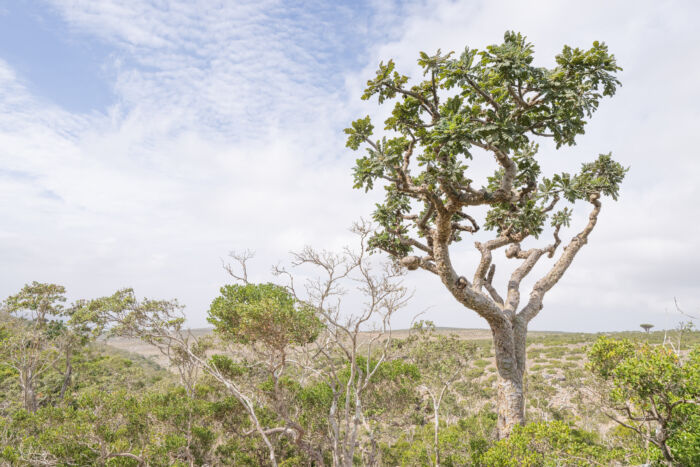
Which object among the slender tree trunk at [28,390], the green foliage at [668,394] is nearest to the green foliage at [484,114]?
the green foliage at [668,394]

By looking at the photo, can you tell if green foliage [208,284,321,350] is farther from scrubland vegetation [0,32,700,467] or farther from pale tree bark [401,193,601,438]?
pale tree bark [401,193,601,438]

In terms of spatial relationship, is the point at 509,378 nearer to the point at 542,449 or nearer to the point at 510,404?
the point at 510,404

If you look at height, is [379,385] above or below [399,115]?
below

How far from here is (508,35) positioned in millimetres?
6328

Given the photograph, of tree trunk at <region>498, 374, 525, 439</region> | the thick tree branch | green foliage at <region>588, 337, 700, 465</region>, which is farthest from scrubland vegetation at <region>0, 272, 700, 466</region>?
the thick tree branch

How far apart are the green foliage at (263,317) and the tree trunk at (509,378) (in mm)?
5762

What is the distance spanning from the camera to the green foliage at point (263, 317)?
11078 mm

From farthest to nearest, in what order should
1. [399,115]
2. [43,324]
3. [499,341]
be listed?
[43,324]
[499,341]
[399,115]

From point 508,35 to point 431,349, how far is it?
50.1ft

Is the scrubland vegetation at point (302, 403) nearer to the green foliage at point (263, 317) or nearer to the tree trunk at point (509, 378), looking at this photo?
the green foliage at point (263, 317)

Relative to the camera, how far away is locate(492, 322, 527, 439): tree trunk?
8680 mm

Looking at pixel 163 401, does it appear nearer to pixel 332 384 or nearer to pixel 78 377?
pixel 332 384

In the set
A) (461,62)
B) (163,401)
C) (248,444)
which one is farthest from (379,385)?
(461,62)

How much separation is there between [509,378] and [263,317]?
7.21 meters
